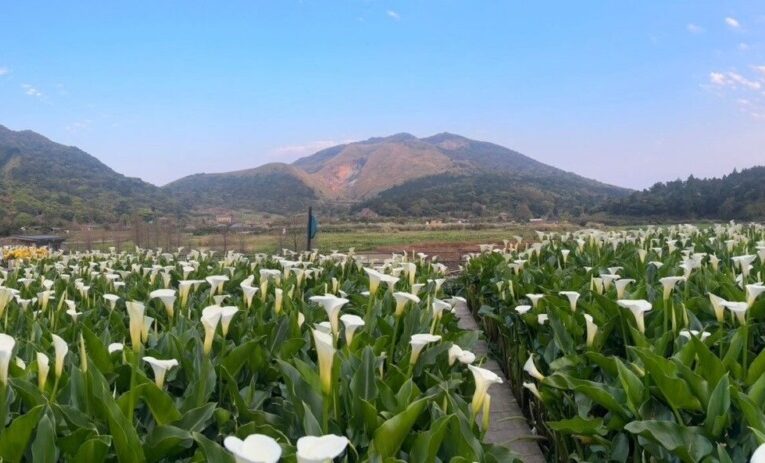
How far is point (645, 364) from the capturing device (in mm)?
2047

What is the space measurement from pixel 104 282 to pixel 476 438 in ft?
13.4

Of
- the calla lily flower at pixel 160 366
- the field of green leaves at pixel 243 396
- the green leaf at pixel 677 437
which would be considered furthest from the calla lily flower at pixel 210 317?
the green leaf at pixel 677 437

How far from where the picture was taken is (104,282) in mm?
4965

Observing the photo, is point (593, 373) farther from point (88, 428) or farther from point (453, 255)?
point (453, 255)

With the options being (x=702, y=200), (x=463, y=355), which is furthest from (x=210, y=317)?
(x=702, y=200)

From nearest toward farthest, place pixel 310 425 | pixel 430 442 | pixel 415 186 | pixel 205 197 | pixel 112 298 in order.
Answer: pixel 430 442 → pixel 310 425 → pixel 112 298 → pixel 205 197 → pixel 415 186

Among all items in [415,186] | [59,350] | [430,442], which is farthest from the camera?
[415,186]

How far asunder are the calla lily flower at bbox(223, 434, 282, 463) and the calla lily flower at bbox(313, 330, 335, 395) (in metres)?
0.60

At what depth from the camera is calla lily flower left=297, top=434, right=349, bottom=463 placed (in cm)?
106

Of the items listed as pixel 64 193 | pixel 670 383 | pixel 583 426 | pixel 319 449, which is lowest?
pixel 583 426

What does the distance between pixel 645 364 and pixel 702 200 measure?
21.8 m

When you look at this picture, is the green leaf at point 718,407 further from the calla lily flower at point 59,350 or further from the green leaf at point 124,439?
the calla lily flower at point 59,350

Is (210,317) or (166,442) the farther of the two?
(210,317)

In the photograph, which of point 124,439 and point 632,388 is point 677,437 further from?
point 124,439
